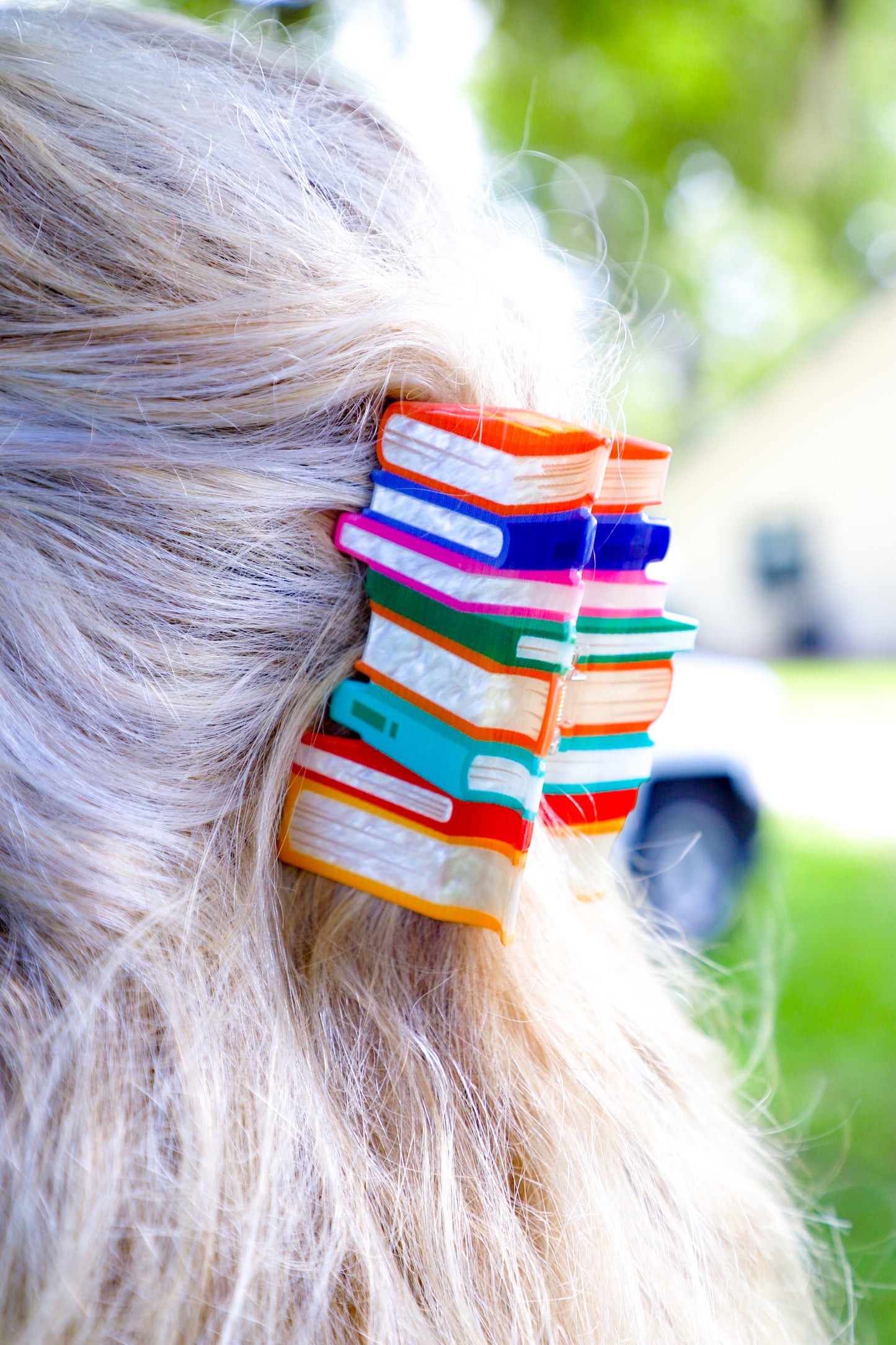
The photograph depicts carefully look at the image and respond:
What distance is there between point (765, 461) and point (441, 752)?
15.7 m

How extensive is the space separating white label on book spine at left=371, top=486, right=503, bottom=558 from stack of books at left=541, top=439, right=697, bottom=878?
0.47ft

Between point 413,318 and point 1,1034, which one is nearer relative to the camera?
point 1,1034

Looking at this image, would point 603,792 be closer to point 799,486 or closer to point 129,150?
point 129,150

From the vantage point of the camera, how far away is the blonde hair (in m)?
0.78

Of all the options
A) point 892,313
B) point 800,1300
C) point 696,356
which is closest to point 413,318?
point 800,1300

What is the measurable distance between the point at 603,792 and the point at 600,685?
12cm

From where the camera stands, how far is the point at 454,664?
2.86ft

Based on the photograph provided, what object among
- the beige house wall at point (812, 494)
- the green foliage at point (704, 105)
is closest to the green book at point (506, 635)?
the green foliage at point (704, 105)

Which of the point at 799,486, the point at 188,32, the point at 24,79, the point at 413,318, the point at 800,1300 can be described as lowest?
the point at 800,1300

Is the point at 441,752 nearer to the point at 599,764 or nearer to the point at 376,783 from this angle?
the point at 376,783

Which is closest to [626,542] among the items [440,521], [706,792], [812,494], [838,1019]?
[440,521]

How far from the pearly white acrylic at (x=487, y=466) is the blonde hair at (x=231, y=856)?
54mm

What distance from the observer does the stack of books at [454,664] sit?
0.84 metres

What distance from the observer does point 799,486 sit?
50.4 ft
